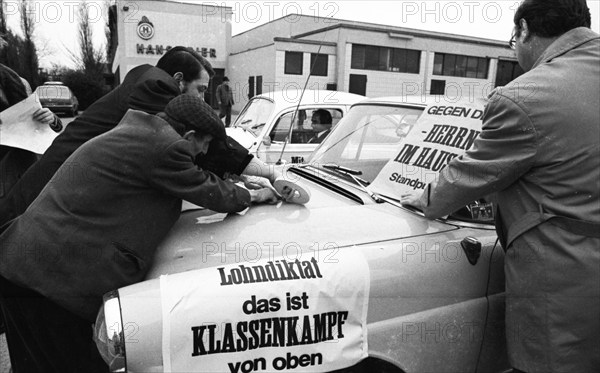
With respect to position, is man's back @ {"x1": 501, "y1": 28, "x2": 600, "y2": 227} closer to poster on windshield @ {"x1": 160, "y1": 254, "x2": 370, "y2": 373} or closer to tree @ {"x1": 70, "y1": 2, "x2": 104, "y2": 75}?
poster on windshield @ {"x1": 160, "y1": 254, "x2": 370, "y2": 373}

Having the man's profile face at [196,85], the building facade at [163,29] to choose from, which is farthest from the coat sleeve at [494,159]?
the building facade at [163,29]

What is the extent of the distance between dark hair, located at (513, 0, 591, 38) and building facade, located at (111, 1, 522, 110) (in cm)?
2274

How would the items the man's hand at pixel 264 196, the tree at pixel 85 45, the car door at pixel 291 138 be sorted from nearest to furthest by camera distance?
the man's hand at pixel 264 196
the car door at pixel 291 138
the tree at pixel 85 45

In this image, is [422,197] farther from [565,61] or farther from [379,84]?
[379,84]

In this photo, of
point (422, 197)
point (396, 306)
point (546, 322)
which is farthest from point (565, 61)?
point (396, 306)

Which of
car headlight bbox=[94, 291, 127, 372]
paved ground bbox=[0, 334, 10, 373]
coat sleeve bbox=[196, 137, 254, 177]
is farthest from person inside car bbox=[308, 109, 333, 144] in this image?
car headlight bbox=[94, 291, 127, 372]

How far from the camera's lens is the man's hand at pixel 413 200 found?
240 centimetres

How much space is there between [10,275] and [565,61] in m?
2.57

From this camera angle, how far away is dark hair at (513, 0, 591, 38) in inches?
82.7

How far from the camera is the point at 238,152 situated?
10.1 feet

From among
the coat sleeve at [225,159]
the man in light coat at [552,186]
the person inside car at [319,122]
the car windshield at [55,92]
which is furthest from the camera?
the car windshield at [55,92]

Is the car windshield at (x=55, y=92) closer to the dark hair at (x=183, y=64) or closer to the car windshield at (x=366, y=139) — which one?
the dark hair at (x=183, y=64)

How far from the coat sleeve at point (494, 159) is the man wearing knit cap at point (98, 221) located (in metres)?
1.03

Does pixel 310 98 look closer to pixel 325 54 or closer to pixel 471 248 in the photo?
pixel 471 248
